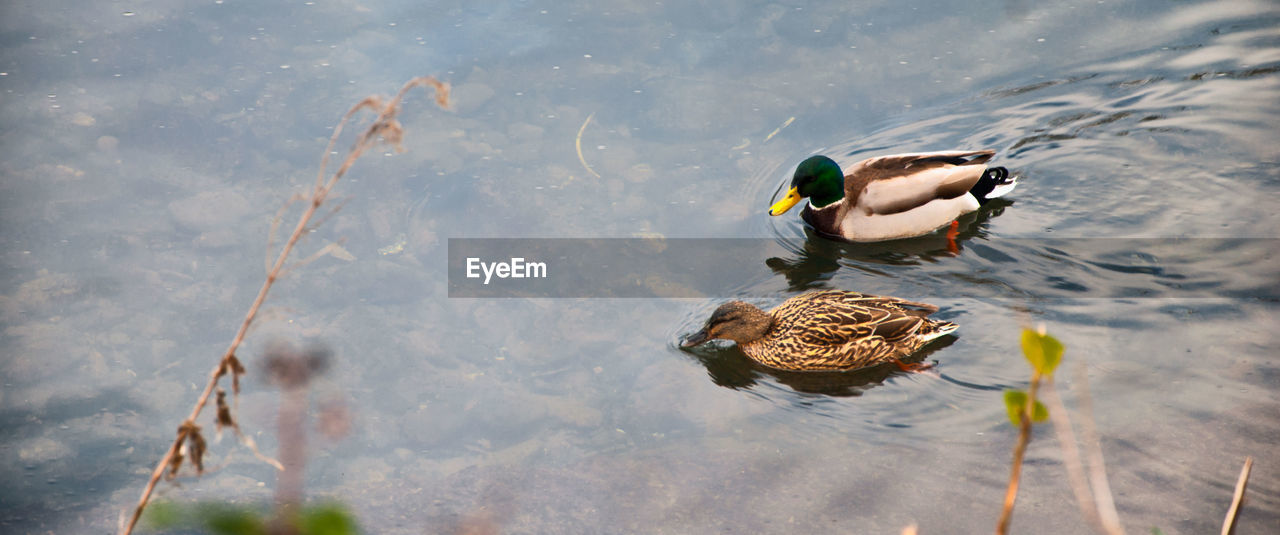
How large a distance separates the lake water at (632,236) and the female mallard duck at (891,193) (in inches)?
6.2

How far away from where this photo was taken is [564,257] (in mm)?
6152

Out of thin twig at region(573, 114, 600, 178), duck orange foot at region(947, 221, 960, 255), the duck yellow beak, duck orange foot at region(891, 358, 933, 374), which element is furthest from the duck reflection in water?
thin twig at region(573, 114, 600, 178)

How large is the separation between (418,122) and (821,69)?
2.98m

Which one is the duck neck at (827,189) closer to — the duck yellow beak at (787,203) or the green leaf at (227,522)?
the duck yellow beak at (787,203)

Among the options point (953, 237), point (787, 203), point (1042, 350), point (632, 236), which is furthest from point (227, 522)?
point (953, 237)

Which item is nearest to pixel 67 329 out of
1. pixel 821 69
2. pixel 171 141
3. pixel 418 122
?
pixel 171 141

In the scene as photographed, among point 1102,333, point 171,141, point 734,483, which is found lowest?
point 734,483

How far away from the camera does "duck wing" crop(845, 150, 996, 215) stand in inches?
258

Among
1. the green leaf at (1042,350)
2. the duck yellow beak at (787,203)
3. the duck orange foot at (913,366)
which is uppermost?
the green leaf at (1042,350)

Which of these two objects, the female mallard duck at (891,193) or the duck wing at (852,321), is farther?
the female mallard duck at (891,193)

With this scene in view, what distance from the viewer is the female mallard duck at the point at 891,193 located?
6.55m

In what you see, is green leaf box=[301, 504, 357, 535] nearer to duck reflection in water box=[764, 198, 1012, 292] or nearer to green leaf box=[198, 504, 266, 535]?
green leaf box=[198, 504, 266, 535]

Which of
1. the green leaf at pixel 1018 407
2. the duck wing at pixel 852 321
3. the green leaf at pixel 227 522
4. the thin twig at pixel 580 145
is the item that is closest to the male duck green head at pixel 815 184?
the duck wing at pixel 852 321

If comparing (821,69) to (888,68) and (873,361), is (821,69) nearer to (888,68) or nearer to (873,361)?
(888,68)
